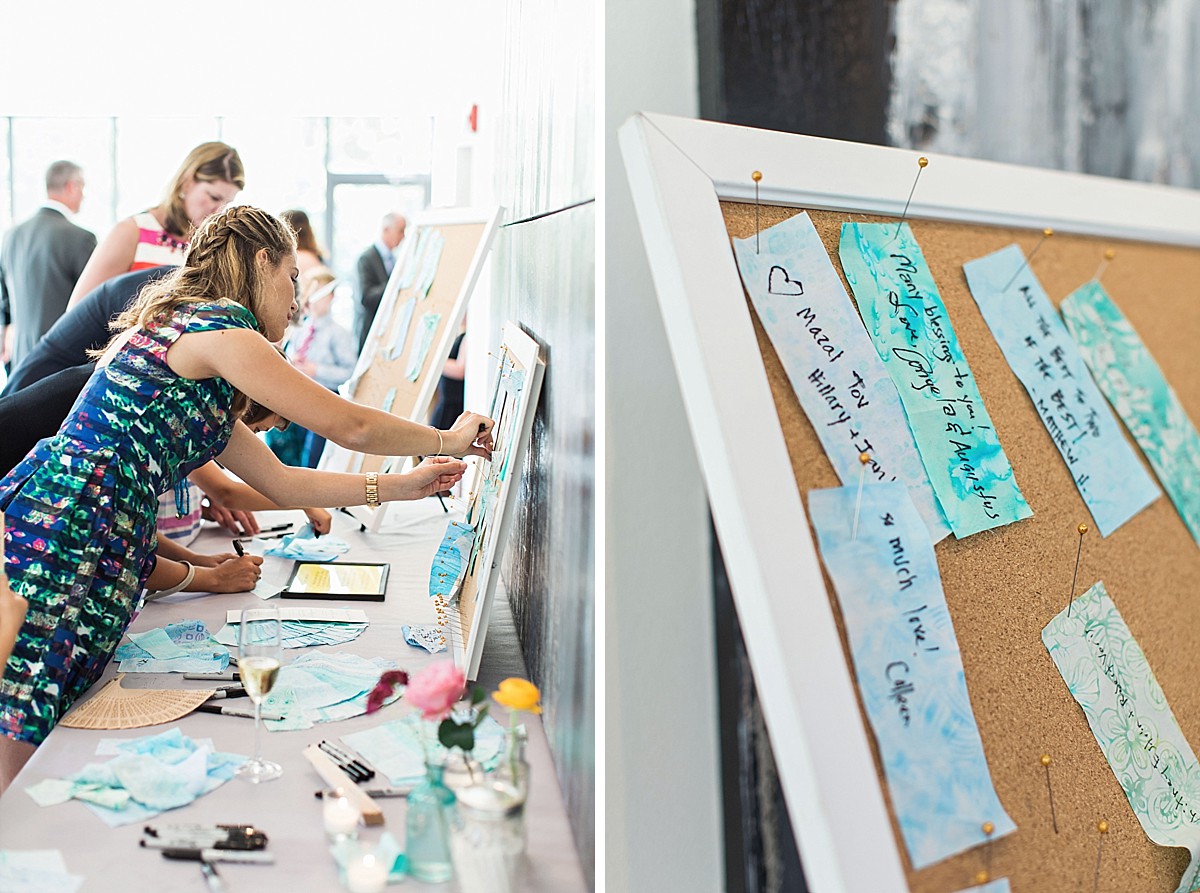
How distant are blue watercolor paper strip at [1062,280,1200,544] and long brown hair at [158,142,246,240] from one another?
241 centimetres

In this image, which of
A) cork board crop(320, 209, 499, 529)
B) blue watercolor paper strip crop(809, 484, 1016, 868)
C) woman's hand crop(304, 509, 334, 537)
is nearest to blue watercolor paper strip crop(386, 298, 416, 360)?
cork board crop(320, 209, 499, 529)

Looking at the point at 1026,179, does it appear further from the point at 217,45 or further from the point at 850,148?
the point at 217,45

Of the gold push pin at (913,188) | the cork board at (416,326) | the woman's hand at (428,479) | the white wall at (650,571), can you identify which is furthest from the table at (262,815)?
the cork board at (416,326)

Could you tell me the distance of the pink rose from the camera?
2.48 feet

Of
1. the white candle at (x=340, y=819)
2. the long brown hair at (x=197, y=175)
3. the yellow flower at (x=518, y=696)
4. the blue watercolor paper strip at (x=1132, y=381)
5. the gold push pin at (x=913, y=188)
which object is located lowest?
the white candle at (x=340, y=819)

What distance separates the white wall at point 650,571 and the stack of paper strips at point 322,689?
0.55m

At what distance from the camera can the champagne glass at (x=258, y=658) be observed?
1080 mm

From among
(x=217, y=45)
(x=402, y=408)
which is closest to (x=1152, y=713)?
(x=402, y=408)

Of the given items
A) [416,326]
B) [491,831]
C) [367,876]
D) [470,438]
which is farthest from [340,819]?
[416,326]

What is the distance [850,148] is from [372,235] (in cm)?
929

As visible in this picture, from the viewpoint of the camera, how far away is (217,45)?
24.6 ft

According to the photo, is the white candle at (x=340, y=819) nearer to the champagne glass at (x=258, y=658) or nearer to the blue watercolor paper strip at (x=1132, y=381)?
the champagne glass at (x=258, y=658)

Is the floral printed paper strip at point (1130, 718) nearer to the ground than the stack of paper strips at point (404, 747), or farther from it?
farther from it

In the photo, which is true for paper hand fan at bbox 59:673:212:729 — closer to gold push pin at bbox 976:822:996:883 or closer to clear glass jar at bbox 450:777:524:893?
clear glass jar at bbox 450:777:524:893
